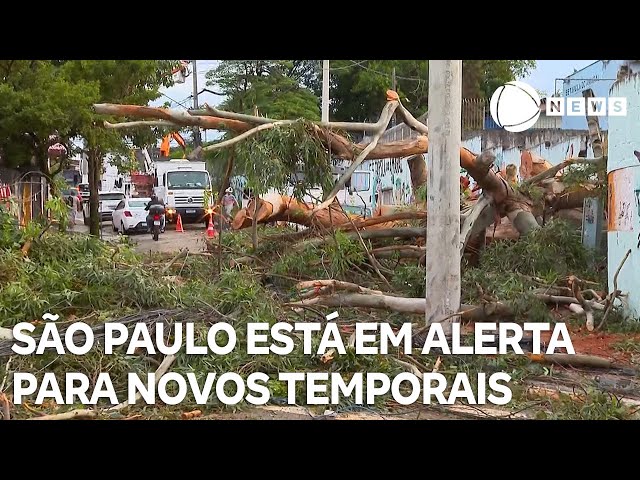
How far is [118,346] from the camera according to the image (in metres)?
4.72

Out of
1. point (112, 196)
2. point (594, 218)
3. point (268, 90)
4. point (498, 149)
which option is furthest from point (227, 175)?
point (594, 218)

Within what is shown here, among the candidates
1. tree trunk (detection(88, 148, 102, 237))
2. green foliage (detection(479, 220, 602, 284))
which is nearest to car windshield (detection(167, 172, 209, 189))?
tree trunk (detection(88, 148, 102, 237))

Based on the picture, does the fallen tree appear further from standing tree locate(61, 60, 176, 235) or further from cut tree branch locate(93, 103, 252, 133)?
standing tree locate(61, 60, 176, 235)

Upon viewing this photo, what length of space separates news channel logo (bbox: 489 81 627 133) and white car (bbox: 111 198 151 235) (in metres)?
3.03

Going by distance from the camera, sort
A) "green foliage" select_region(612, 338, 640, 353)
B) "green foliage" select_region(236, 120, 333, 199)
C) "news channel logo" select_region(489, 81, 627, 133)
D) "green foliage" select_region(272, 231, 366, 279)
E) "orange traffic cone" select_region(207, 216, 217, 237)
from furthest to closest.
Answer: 1. "orange traffic cone" select_region(207, 216, 217, 237)
2. "green foliage" select_region(272, 231, 366, 279)
3. "green foliage" select_region(236, 120, 333, 199)
4. "green foliage" select_region(612, 338, 640, 353)
5. "news channel logo" select_region(489, 81, 627, 133)

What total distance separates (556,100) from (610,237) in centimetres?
161

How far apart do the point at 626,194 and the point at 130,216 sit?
3993 millimetres

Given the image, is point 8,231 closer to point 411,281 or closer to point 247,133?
point 247,133

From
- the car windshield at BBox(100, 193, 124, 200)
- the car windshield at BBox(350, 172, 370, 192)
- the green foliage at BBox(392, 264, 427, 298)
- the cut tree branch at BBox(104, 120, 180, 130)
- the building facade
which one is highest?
the building facade

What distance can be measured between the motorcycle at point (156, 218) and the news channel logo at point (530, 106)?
112 inches

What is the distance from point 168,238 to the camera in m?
6.59

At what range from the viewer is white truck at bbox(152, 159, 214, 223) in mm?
6691

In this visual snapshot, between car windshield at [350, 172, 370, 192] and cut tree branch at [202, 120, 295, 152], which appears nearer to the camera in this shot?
cut tree branch at [202, 120, 295, 152]

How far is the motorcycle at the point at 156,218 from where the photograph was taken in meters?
6.43
